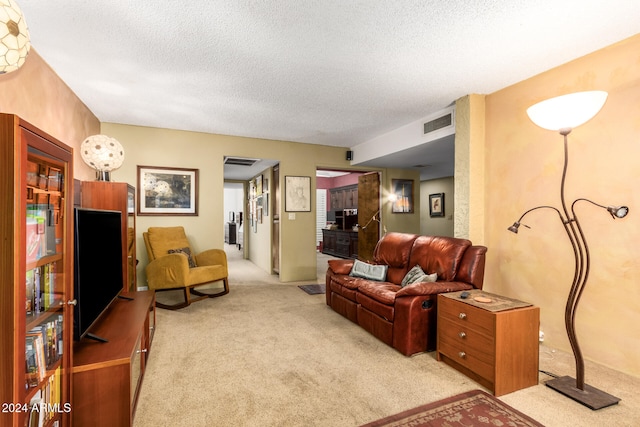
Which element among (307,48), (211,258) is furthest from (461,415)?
(211,258)

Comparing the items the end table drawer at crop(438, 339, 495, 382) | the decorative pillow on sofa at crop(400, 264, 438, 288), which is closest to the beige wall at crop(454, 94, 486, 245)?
the decorative pillow on sofa at crop(400, 264, 438, 288)

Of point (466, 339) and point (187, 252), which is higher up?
point (187, 252)

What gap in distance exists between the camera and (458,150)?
3516mm

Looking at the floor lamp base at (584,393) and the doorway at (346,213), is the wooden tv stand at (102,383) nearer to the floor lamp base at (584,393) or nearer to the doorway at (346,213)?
the floor lamp base at (584,393)

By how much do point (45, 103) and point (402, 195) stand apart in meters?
5.59

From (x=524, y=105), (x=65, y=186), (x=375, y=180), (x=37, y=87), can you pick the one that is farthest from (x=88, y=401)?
(x=375, y=180)

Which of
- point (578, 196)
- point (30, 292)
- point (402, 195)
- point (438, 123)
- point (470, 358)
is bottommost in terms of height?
point (470, 358)

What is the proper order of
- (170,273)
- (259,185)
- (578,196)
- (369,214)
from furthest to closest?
1. (259,185)
2. (369,214)
3. (170,273)
4. (578,196)

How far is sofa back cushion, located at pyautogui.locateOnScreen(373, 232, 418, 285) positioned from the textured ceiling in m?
1.55

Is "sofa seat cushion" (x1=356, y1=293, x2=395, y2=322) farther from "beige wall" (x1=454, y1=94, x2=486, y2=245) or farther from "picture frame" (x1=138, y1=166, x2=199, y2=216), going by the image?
"picture frame" (x1=138, y1=166, x2=199, y2=216)

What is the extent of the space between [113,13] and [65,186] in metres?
1.30

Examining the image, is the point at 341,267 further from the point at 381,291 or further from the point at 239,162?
the point at 239,162

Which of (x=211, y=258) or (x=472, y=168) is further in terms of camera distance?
(x=211, y=258)

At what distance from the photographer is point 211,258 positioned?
448 centimetres
